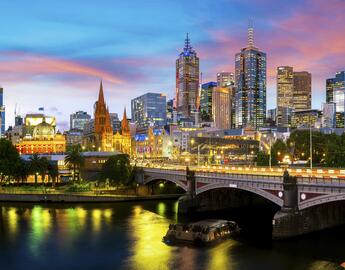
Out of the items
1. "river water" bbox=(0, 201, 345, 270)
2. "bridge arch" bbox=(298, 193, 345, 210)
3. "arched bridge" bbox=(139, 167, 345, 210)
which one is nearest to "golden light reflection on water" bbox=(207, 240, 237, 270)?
"river water" bbox=(0, 201, 345, 270)

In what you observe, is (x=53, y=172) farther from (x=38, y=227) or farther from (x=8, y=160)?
(x=38, y=227)

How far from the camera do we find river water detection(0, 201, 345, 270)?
188 feet

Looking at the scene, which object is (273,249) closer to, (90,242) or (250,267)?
(250,267)

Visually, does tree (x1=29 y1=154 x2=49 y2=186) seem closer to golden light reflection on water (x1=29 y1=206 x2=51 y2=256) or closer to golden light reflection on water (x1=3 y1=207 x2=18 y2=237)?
golden light reflection on water (x1=3 y1=207 x2=18 y2=237)

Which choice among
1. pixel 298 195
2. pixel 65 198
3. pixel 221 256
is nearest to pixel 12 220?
pixel 65 198

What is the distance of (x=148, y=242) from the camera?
67625mm

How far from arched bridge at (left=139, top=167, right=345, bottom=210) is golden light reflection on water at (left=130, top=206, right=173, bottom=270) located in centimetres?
1157

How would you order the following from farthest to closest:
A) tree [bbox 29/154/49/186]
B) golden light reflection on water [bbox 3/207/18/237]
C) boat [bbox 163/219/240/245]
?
tree [bbox 29/154/49/186]
golden light reflection on water [bbox 3/207/18/237]
boat [bbox 163/219/240/245]

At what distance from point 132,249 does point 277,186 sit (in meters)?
23.6

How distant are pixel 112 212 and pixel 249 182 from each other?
34.0 m

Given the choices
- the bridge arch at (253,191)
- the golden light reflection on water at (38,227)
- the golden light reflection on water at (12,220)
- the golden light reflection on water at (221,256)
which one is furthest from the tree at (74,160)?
the golden light reflection on water at (221,256)

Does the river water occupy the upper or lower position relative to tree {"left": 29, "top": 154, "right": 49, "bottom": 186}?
lower

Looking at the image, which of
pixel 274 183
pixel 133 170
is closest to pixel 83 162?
pixel 133 170

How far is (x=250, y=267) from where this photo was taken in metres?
55.4
